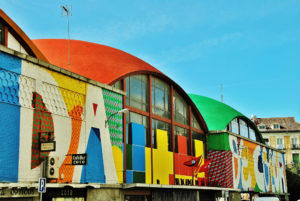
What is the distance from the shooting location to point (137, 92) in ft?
107

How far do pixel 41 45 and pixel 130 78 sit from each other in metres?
8.16

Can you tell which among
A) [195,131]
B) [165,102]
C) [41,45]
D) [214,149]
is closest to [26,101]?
[41,45]

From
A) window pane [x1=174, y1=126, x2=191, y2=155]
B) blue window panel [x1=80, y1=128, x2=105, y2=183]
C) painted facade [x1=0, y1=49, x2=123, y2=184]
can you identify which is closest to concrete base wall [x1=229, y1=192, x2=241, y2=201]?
window pane [x1=174, y1=126, x2=191, y2=155]

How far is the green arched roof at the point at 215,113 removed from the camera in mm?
46737

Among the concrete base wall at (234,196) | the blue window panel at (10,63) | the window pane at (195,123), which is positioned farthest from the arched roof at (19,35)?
the concrete base wall at (234,196)

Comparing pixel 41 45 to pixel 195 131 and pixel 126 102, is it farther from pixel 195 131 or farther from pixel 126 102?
pixel 195 131

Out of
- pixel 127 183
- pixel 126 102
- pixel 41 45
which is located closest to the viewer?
pixel 127 183

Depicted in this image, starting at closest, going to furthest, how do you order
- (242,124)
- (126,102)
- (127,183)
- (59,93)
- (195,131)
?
(59,93) → (127,183) → (126,102) → (195,131) → (242,124)

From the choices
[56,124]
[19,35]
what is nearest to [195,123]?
[56,124]

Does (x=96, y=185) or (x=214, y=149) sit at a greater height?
(x=214, y=149)

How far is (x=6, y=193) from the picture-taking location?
17.8 m

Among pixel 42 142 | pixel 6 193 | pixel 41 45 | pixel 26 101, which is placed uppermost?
pixel 41 45

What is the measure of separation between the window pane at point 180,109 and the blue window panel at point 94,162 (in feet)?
47.5

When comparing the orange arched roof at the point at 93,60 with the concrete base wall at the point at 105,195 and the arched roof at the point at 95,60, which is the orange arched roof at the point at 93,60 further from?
the concrete base wall at the point at 105,195
